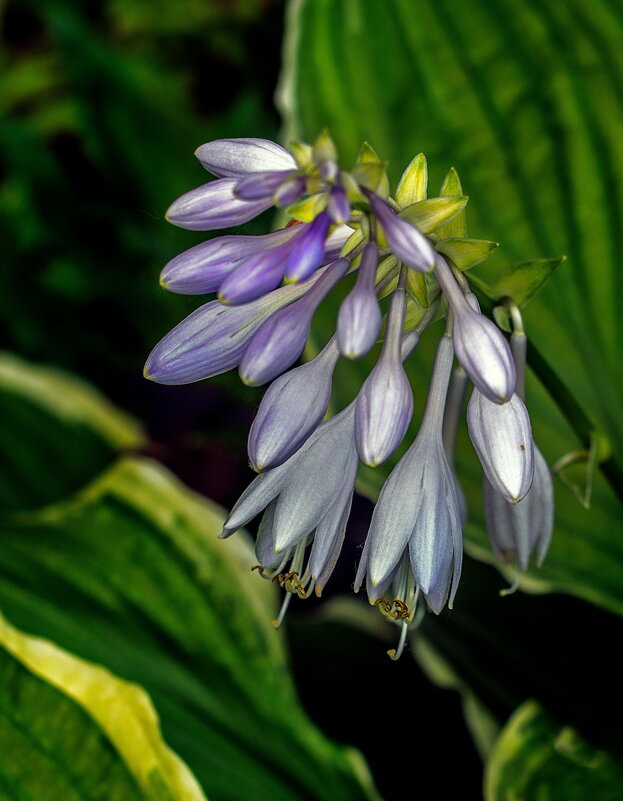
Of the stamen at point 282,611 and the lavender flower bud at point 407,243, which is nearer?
the lavender flower bud at point 407,243

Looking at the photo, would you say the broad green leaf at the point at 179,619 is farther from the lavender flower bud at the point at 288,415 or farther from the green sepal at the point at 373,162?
the green sepal at the point at 373,162

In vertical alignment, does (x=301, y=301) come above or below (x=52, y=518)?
above

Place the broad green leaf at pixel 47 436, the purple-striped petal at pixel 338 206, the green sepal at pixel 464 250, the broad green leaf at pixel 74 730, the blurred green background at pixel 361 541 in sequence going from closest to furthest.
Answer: the purple-striped petal at pixel 338 206 → the green sepal at pixel 464 250 → the broad green leaf at pixel 74 730 → the blurred green background at pixel 361 541 → the broad green leaf at pixel 47 436

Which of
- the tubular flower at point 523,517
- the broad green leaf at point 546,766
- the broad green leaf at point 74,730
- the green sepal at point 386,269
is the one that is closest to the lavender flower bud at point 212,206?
the green sepal at point 386,269

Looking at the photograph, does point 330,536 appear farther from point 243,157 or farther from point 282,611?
point 243,157

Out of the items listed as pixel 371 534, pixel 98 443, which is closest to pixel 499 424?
pixel 371 534

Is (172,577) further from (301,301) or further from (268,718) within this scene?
(301,301)
